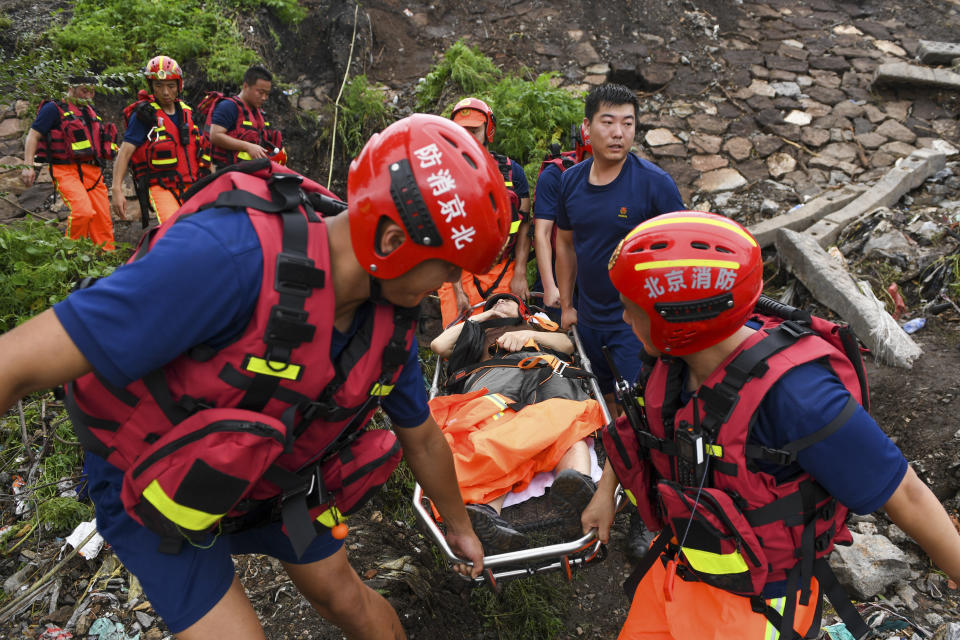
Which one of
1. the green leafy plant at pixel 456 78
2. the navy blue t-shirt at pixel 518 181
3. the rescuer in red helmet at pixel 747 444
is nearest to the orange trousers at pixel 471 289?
the navy blue t-shirt at pixel 518 181

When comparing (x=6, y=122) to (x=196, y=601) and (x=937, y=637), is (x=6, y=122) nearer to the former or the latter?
(x=196, y=601)

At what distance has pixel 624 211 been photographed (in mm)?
3969

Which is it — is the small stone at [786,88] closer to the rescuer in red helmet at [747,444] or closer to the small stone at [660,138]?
the small stone at [660,138]

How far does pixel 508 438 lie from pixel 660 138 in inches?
259

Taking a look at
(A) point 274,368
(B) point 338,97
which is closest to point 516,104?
(B) point 338,97

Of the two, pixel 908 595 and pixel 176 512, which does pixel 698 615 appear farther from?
pixel 908 595

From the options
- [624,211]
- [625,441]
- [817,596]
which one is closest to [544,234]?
[624,211]

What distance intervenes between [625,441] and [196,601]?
4.94 ft

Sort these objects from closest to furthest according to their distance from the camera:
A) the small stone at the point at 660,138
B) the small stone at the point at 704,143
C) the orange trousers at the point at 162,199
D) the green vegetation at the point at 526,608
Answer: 1. the green vegetation at the point at 526,608
2. the orange trousers at the point at 162,199
3. the small stone at the point at 704,143
4. the small stone at the point at 660,138

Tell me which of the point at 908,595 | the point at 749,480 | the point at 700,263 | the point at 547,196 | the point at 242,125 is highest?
the point at 700,263

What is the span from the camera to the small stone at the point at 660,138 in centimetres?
841

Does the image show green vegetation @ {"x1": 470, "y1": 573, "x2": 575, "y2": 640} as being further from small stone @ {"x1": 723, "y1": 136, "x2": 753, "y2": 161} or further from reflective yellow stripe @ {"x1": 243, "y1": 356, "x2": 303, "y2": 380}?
small stone @ {"x1": 723, "y1": 136, "x2": 753, "y2": 161}

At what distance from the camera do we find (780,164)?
7953mm

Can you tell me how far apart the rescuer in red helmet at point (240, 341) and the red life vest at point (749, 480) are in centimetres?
82
